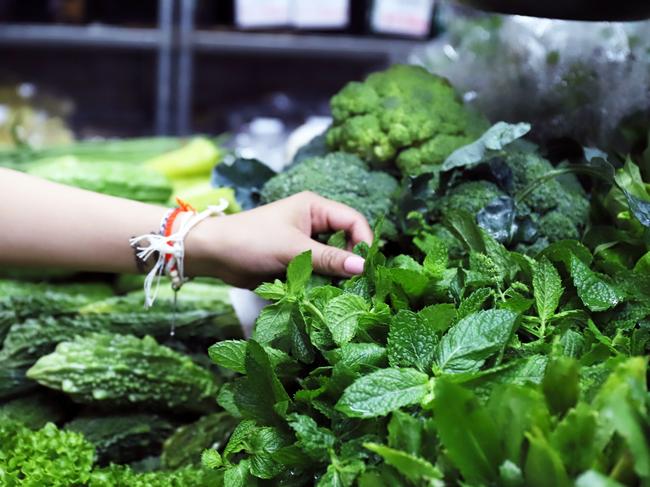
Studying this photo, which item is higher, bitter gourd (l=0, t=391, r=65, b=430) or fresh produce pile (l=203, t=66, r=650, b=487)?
fresh produce pile (l=203, t=66, r=650, b=487)

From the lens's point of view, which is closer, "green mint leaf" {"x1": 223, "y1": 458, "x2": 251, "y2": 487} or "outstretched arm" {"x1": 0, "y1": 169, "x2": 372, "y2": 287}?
"green mint leaf" {"x1": 223, "y1": 458, "x2": 251, "y2": 487}

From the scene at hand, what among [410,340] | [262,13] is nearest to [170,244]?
[410,340]

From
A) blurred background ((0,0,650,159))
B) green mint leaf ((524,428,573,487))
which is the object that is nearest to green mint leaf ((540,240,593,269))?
green mint leaf ((524,428,573,487))

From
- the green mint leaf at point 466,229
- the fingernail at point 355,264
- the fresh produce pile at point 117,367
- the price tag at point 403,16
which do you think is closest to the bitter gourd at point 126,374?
the fresh produce pile at point 117,367

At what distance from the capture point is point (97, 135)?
3199 millimetres

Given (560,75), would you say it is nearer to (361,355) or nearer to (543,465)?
(361,355)

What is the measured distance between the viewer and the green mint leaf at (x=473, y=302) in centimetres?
78

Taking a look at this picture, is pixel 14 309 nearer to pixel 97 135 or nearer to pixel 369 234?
pixel 369 234

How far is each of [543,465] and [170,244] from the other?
662mm

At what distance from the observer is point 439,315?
2.48ft

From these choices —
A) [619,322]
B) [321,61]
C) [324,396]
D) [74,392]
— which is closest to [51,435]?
[74,392]

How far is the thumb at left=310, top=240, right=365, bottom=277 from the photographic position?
3.08ft

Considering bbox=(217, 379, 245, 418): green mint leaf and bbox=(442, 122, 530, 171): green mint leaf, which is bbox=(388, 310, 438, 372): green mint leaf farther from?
bbox=(442, 122, 530, 171): green mint leaf

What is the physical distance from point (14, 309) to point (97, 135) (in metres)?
2.04
